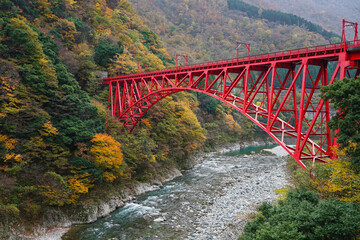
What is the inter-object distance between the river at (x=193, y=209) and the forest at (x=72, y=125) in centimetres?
229

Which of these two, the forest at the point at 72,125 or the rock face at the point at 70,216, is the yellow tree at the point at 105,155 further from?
the rock face at the point at 70,216

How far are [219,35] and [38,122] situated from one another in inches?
3658

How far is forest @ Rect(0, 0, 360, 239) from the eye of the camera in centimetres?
1374

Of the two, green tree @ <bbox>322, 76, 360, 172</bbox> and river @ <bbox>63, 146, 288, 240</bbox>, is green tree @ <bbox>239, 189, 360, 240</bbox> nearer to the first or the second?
green tree @ <bbox>322, 76, 360, 172</bbox>

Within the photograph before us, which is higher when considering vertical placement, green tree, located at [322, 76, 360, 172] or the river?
green tree, located at [322, 76, 360, 172]

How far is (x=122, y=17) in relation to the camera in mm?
48375

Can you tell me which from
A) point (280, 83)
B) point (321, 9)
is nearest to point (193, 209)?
point (280, 83)

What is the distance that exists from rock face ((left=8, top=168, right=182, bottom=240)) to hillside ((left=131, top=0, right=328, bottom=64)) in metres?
57.7

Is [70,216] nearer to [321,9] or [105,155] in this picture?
[105,155]

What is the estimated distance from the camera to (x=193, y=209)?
17625 mm

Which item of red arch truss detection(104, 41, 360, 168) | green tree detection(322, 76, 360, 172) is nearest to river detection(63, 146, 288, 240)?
red arch truss detection(104, 41, 360, 168)

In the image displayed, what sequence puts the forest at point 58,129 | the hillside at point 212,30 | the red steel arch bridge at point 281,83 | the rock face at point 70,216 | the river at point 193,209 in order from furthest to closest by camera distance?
the hillside at point 212,30, the forest at point 58,129, the river at point 193,209, the rock face at point 70,216, the red steel arch bridge at point 281,83

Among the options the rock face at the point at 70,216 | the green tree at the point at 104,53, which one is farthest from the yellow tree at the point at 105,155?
the green tree at the point at 104,53

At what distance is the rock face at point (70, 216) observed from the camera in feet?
42.7
